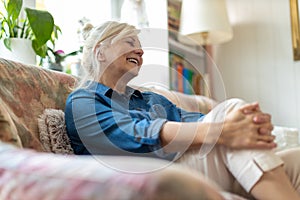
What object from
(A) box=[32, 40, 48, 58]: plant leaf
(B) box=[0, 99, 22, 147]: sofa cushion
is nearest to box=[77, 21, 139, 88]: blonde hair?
(A) box=[32, 40, 48, 58]: plant leaf

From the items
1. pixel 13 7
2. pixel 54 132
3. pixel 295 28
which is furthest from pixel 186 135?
pixel 295 28

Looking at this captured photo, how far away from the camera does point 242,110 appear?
1049 millimetres

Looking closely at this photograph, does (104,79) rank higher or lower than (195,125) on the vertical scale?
higher

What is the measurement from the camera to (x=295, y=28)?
2816 mm

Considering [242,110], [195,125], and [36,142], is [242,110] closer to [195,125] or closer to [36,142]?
[195,125]

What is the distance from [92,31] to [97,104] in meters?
0.35

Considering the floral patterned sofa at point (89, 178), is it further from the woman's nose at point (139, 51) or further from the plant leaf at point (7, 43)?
the plant leaf at point (7, 43)

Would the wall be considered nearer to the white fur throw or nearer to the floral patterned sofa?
the white fur throw

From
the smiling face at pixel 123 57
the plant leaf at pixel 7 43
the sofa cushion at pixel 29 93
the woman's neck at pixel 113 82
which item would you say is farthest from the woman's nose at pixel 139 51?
the plant leaf at pixel 7 43

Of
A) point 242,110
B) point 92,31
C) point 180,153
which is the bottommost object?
point 180,153

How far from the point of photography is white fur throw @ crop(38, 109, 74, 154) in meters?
1.18

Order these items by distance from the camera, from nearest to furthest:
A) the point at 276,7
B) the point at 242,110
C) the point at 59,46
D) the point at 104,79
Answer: the point at 242,110
the point at 104,79
the point at 59,46
the point at 276,7

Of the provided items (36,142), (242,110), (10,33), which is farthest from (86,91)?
(10,33)

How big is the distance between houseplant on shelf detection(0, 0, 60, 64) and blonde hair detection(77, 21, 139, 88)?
25 centimetres
